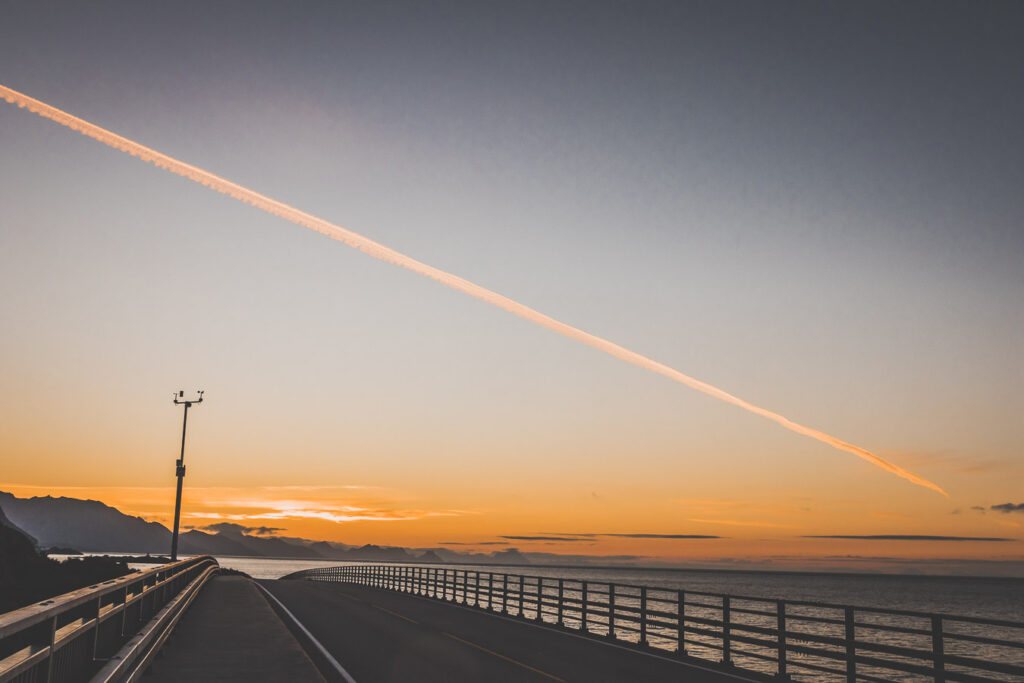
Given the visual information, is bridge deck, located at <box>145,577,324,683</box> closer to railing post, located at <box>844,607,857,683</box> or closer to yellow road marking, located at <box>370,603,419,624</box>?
yellow road marking, located at <box>370,603,419,624</box>

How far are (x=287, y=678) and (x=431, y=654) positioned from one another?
5542mm

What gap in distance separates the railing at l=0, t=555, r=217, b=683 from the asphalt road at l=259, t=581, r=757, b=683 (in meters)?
4.72

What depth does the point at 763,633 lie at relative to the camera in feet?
54.9

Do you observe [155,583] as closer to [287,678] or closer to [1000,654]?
[287,678]

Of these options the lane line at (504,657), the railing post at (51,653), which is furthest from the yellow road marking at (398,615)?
the railing post at (51,653)

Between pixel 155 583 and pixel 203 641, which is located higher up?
pixel 155 583

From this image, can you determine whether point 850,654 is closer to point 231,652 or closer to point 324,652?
point 324,652

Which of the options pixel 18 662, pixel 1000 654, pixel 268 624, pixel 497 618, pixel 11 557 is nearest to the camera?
pixel 18 662

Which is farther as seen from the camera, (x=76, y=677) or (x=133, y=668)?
(x=133, y=668)

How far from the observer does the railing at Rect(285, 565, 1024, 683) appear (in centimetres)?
1279

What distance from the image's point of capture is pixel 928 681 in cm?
5609

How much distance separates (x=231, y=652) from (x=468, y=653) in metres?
5.21

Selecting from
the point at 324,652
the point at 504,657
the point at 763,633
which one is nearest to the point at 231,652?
the point at 324,652

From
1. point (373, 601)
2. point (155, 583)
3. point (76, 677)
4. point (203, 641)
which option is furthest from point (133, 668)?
point (373, 601)
